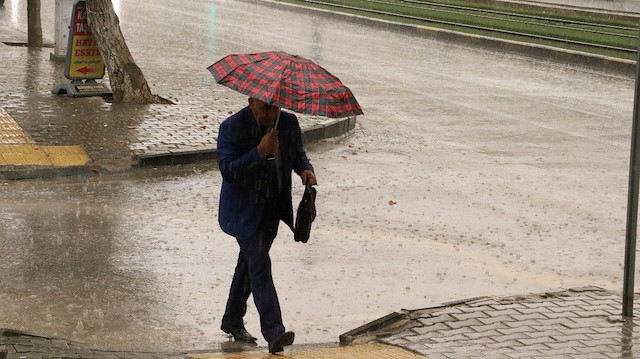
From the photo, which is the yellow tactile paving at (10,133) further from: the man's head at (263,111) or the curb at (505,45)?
the curb at (505,45)

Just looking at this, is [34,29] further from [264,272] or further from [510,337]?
[510,337]

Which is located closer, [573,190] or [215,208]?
[215,208]

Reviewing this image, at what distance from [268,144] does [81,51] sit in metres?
10.2

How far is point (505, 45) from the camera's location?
26719 millimetres

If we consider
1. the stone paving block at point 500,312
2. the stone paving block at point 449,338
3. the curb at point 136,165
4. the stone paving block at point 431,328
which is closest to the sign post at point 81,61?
the curb at point 136,165

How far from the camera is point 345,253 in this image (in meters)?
8.67

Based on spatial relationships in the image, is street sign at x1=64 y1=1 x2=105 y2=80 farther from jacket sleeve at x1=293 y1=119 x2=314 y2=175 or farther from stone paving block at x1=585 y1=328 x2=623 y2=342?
stone paving block at x1=585 y1=328 x2=623 y2=342

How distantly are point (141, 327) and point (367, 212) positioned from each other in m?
3.66

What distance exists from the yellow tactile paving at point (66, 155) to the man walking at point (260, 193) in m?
5.18

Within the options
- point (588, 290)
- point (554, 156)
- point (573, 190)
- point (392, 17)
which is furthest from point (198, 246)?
point (392, 17)

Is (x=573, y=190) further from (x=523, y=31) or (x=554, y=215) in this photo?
(x=523, y=31)

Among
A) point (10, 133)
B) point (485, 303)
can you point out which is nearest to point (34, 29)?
point (10, 133)

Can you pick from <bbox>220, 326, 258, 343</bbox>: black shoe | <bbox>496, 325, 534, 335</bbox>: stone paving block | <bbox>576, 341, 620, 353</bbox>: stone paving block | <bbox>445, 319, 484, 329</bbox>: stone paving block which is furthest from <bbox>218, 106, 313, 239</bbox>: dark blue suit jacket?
<bbox>576, 341, 620, 353</bbox>: stone paving block

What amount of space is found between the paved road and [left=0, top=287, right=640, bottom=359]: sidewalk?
0.51m
